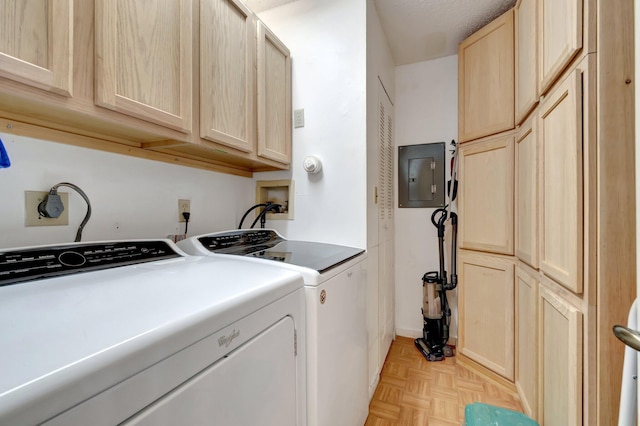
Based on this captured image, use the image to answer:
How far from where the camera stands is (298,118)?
1.83 metres

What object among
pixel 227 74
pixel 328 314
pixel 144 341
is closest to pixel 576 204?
pixel 328 314

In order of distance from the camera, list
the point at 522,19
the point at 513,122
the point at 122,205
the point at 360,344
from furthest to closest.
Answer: the point at 513,122 < the point at 522,19 < the point at 360,344 < the point at 122,205

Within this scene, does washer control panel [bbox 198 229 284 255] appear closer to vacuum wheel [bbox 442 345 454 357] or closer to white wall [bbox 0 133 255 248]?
white wall [bbox 0 133 255 248]

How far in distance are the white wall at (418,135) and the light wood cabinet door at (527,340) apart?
0.73 meters

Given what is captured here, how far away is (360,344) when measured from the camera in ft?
4.79

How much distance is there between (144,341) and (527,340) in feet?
6.38

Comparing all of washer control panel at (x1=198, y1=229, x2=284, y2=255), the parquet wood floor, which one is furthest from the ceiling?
the parquet wood floor

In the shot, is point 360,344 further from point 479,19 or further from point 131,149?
point 479,19

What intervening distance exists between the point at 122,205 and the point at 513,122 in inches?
89.3

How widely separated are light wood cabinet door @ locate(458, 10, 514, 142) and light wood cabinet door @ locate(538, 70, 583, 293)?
0.64 m

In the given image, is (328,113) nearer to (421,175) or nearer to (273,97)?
(273,97)

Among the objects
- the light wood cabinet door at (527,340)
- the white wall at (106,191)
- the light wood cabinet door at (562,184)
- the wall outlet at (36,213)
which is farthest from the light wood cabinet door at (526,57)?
the wall outlet at (36,213)

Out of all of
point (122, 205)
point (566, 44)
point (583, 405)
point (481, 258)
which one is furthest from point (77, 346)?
point (481, 258)

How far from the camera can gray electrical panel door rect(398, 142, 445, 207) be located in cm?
254
